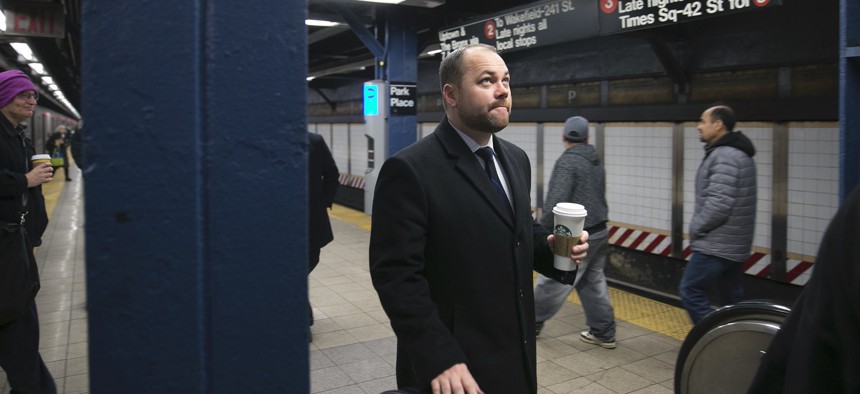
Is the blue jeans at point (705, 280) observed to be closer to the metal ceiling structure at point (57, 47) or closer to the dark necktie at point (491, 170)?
the dark necktie at point (491, 170)

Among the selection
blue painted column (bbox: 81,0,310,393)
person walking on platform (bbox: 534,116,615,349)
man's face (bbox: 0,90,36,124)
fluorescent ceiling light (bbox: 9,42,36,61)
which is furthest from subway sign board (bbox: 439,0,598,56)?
fluorescent ceiling light (bbox: 9,42,36,61)

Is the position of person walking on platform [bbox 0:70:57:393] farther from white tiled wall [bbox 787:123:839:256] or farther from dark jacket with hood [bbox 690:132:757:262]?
white tiled wall [bbox 787:123:839:256]

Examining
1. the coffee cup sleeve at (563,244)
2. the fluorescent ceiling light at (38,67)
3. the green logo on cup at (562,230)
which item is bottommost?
the coffee cup sleeve at (563,244)

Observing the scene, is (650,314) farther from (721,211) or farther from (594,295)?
(721,211)

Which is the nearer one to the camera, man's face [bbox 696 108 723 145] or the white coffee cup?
the white coffee cup

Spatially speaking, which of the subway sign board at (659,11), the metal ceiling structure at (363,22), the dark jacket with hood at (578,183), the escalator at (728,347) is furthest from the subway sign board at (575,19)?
the escalator at (728,347)

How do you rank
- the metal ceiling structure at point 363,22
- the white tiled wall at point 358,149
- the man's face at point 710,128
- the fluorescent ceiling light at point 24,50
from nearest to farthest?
the man's face at point 710,128, the metal ceiling structure at point 363,22, the fluorescent ceiling light at point 24,50, the white tiled wall at point 358,149

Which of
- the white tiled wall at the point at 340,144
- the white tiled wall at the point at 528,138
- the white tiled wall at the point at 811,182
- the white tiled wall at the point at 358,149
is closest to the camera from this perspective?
the white tiled wall at the point at 811,182

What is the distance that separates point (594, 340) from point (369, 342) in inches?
65.5

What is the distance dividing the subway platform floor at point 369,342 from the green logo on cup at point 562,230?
76.0 inches

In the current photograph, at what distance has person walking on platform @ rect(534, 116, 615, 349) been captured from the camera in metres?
4.37

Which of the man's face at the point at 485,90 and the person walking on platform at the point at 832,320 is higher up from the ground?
the man's face at the point at 485,90

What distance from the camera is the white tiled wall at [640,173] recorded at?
6270 mm

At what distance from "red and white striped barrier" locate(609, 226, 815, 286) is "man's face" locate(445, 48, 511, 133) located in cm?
412
